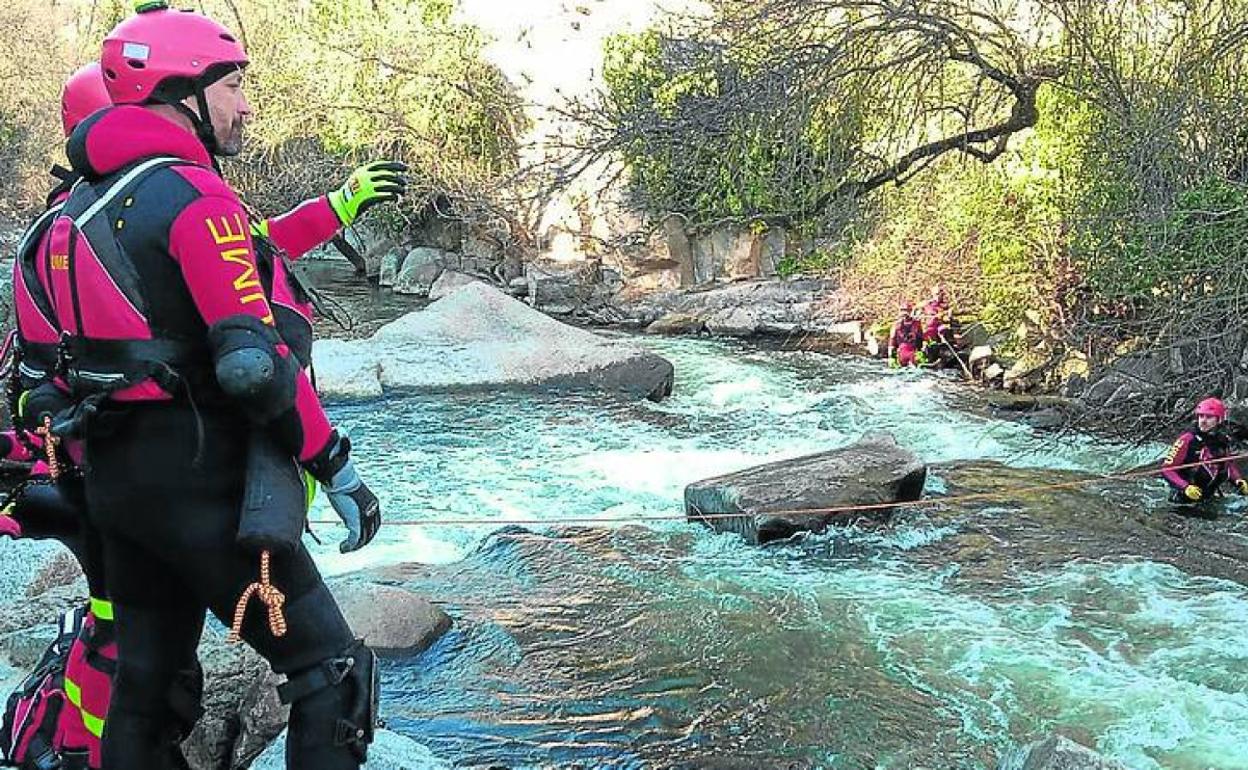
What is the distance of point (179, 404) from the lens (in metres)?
2.29

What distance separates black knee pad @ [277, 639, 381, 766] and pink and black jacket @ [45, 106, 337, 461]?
1.48ft

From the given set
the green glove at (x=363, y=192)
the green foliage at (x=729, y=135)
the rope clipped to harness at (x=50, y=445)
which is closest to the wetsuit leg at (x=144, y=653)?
the rope clipped to harness at (x=50, y=445)

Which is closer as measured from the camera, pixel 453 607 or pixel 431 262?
pixel 453 607

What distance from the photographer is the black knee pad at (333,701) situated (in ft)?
7.71

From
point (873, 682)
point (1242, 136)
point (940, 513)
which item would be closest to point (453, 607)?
point (873, 682)

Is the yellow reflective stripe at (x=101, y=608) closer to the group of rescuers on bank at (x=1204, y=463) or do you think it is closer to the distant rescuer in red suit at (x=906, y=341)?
the group of rescuers on bank at (x=1204, y=463)

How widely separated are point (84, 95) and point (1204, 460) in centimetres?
656

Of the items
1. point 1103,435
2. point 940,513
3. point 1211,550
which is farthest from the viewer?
point 1103,435

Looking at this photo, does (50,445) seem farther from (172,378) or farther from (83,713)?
(83,713)

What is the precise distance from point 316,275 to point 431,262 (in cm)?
307

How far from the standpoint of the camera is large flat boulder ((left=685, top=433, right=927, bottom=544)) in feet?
22.4

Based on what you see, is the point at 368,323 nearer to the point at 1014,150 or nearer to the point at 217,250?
the point at 1014,150

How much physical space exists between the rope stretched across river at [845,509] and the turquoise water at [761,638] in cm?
9

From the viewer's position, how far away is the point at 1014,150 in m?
11.2
